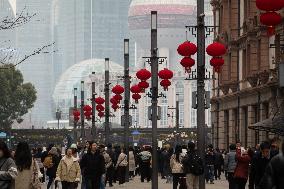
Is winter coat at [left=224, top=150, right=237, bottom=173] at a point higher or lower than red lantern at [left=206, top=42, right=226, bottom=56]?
lower

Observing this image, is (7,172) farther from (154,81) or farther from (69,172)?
(154,81)

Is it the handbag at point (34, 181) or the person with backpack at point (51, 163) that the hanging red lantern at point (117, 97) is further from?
the handbag at point (34, 181)

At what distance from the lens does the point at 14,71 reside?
14525 centimetres

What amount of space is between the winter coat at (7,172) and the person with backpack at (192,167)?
1034cm

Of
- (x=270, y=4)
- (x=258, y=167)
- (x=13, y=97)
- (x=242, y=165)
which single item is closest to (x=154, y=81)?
(x=242, y=165)

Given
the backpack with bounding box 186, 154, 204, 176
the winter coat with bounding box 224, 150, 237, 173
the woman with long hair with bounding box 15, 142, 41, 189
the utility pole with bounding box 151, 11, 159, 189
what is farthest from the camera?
the utility pole with bounding box 151, 11, 159, 189

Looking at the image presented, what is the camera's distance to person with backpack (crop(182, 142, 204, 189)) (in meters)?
29.5

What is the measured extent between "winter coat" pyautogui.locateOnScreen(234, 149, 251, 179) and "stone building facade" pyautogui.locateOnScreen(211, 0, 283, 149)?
80.5 ft

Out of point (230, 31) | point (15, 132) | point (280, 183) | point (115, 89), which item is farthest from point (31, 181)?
point (15, 132)

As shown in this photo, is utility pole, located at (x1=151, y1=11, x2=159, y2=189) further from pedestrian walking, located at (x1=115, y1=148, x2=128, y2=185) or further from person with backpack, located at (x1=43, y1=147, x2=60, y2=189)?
pedestrian walking, located at (x1=115, y1=148, x2=128, y2=185)

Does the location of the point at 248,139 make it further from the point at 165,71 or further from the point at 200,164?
the point at 200,164

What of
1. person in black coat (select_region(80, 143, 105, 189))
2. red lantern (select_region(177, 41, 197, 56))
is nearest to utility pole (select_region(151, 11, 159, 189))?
red lantern (select_region(177, 41, 197, 56))

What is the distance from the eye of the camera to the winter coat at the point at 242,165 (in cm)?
3130

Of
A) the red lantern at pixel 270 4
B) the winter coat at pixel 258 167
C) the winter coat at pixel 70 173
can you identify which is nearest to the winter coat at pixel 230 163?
the winter coat at pixel 258 167
